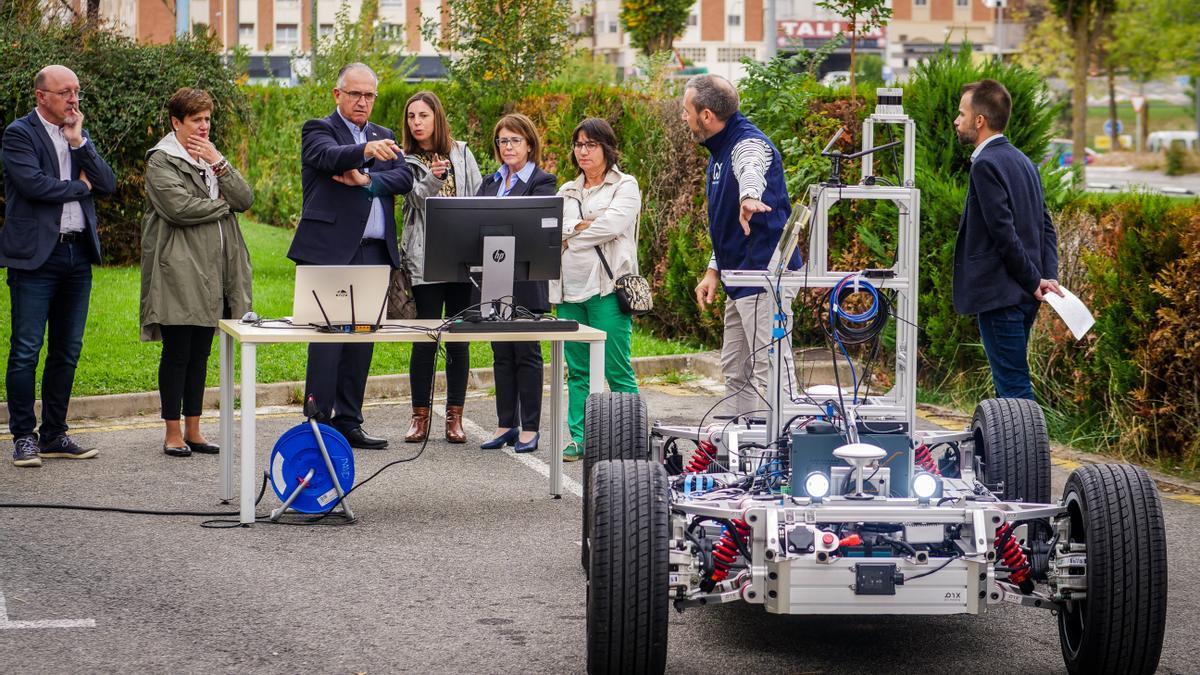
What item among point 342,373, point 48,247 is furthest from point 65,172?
point 342,373

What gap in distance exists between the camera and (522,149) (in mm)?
9227

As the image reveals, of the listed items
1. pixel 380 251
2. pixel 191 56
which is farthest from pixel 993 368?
pixel 191 56

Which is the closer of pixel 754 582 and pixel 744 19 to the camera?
pixel 754 582

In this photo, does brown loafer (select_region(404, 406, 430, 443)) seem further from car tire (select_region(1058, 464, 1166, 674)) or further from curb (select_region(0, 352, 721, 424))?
car tire (select_region(1058, 464, 1166, 674))

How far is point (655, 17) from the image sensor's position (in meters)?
33.8

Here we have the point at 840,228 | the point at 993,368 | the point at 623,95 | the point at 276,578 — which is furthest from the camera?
the point at 623,95

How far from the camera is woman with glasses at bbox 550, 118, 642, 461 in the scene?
8938mm

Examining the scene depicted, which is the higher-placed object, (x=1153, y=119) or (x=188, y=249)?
(x=1153, y=119)

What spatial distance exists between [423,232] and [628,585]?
4.50m

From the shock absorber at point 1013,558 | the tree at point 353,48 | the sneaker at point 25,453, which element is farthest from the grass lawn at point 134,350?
the tree at point 353,48

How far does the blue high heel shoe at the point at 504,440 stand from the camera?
30.8ft

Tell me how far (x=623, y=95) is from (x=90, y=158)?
6773mm

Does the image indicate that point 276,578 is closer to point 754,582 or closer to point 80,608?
point 80,608

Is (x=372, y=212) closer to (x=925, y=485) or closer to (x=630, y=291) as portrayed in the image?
(x=630, y=291)
